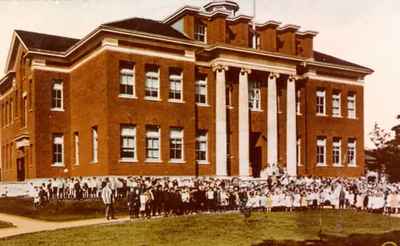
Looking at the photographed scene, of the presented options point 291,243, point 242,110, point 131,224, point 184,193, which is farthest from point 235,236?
point 242,110

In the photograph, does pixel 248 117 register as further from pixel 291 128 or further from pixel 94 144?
pixel 94 144

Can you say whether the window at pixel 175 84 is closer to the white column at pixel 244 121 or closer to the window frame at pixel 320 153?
the white column at pixel 244 121

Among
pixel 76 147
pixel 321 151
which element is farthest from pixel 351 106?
pixel 76 147

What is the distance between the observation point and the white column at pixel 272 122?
69.8 ft

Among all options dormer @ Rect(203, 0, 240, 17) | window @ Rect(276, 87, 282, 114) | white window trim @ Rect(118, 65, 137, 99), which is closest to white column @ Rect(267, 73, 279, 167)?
window @ Rect(276, 87, 282, 114)

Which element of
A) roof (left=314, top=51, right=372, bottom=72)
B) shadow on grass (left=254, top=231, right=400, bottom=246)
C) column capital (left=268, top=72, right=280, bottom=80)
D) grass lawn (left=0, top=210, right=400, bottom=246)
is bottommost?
shadow on grass (left=254, top=231, right=400, bottom=246)

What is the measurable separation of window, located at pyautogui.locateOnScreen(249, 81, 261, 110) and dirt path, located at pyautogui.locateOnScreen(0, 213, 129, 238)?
9.92 meters

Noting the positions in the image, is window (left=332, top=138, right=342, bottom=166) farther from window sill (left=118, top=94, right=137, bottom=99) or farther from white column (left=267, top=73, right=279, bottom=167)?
window sill (left=118, top=94, right=137, bottom=99)

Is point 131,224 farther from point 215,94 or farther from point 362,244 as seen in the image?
point 215,94

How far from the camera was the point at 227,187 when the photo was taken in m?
16.1

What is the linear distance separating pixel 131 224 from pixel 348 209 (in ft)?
24.7

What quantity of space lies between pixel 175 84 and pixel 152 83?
2.95ft

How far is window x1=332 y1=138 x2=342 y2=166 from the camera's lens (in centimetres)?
2377

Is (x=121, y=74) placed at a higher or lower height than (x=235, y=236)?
higher
